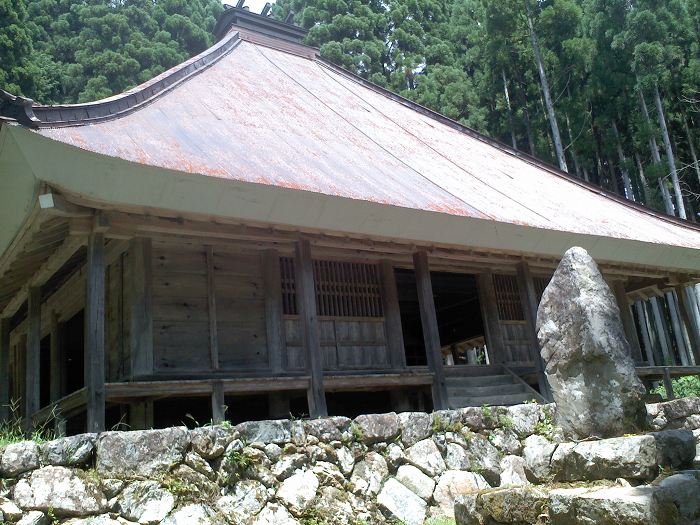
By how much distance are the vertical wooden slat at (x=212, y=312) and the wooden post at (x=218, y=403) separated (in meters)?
1.16

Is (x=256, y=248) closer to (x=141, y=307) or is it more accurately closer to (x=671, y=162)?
(x=141, y=307)

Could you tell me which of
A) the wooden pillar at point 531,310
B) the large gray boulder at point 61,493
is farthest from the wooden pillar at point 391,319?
the large gray boulder at point 61,493

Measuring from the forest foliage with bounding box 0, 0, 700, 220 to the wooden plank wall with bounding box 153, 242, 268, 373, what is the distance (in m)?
17.1

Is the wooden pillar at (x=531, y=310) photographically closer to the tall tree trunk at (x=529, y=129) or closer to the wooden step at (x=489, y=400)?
the wooden step at (x=489, y=400)

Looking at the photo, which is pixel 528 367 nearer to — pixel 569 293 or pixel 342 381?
pixel 342 381

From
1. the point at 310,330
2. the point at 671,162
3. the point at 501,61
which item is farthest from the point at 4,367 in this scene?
the point at 501,61

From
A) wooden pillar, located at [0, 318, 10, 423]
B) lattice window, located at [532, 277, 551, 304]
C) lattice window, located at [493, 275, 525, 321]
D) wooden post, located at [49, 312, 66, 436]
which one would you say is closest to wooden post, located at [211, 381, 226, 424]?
wooden post, located at [49, 312, 66, 436]

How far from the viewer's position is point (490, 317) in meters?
11.8

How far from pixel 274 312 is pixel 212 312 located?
2.92 feet

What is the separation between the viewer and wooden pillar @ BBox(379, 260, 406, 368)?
10.2 metres

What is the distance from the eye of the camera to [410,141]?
40.6 ft

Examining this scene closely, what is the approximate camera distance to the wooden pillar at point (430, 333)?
29.8 ft

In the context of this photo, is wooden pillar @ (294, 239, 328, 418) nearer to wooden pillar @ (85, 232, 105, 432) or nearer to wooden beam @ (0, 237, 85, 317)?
wooden pillar @ (85, 232, 105, 432)

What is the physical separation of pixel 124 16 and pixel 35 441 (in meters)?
31.8
